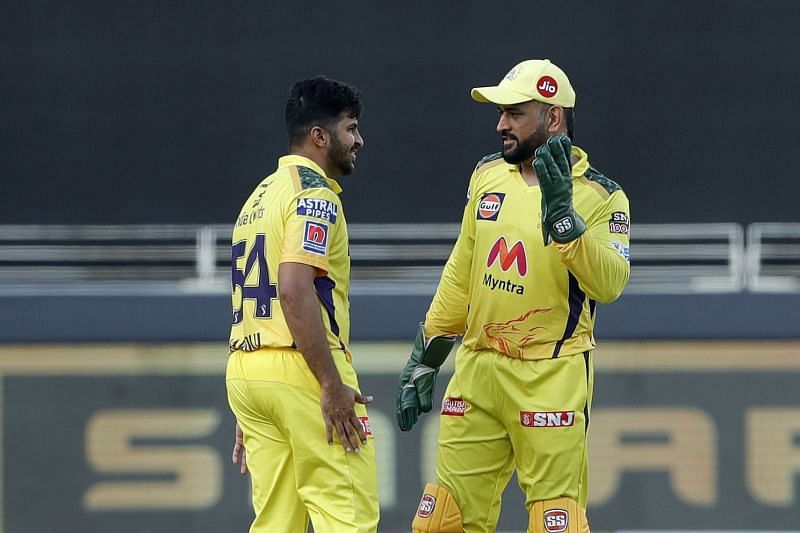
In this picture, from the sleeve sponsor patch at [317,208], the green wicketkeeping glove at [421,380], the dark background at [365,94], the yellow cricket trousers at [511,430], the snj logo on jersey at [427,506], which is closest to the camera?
the sleeve sponsor patch at [317,208]

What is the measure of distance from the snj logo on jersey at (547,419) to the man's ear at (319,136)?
1.07 m

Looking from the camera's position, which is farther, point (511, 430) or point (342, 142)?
point (511, 430)

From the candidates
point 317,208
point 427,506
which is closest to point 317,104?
point 317,208

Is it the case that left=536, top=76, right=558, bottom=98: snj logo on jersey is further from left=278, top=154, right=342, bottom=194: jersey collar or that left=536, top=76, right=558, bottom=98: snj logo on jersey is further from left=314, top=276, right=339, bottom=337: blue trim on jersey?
left=314, top=276, right=339, bottom=337: blue trim on jersey

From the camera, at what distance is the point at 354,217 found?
311 inches

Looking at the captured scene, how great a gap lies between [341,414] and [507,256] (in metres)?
0.76

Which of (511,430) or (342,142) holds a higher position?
(342,142)

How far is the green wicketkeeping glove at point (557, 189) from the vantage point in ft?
12.1

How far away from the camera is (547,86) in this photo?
399 cm

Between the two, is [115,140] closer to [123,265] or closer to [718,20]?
[123,265]

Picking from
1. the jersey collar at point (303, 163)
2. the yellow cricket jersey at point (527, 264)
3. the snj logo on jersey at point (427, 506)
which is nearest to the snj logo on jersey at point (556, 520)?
the snj logo on jersey at point (427, 506)

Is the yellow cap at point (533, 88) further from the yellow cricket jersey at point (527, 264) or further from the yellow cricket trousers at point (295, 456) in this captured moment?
the yellow cricket trousers at point (295, 456)

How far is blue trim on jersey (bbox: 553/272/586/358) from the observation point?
4059 mm

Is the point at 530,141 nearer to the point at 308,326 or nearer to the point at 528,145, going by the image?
the point at 528,145
